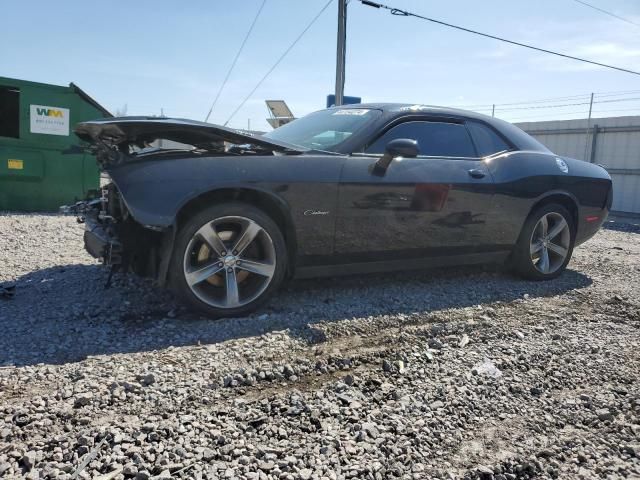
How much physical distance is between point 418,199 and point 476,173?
2.31 feet

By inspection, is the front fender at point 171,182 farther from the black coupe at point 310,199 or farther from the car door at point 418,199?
the car door at point 418,199

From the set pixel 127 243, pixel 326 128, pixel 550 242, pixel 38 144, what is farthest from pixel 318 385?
pixel 38 144

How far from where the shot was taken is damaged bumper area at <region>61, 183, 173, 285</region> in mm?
3395

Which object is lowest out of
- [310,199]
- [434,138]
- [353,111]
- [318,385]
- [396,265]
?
[318,385]

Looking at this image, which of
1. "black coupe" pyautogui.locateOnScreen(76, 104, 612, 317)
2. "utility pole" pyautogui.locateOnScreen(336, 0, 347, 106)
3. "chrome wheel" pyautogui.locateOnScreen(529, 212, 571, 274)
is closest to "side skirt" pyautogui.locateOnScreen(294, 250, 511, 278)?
"black coupe" pyautogui.locateOnScreen(76, 104, 612, 317)

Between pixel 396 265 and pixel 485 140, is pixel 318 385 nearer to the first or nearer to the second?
pixel 396 265

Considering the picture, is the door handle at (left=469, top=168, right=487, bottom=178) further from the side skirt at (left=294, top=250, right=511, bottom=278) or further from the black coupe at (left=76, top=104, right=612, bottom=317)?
the side skirt at (left=294, top=250, right=511, bottom=278)

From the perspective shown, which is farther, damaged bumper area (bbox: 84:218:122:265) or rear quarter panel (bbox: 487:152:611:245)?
rear quarter panel (bbox: 487:152:611:245)

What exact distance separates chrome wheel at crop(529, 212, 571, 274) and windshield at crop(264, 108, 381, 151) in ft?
6.54

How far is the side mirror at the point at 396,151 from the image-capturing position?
3.92 meters

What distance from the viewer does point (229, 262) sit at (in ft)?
11.6

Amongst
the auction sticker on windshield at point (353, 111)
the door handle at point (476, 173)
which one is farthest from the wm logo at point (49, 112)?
the door handle at point (476, 173)

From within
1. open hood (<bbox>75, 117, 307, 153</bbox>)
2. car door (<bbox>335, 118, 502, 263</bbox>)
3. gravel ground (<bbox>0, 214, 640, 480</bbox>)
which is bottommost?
gravel ground (<bbox>0, 214, 640, 480</bbox>)

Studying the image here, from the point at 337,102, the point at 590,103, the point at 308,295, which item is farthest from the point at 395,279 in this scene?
the point at 590,103
